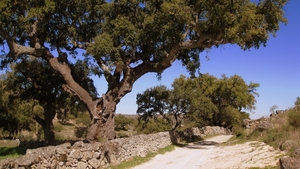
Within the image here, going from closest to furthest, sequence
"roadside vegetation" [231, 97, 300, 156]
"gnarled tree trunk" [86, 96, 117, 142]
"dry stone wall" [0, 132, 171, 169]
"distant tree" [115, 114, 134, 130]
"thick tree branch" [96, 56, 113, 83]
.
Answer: "dry stone wall" [0, 132, 171, 169] < "roadside vegetation" [231, 97, 300, 156] < "gnarled tree trunk" [86, 96, 117, 142] < "thick tree branch" [96, 56, 113, 83] < "distant tree" [115, 114, 134, 130]

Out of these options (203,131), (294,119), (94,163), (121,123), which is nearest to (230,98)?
(203,131)

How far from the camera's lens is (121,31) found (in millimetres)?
17000

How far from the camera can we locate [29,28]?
16.7 meters

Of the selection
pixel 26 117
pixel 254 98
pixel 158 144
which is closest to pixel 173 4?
pixel 158 144

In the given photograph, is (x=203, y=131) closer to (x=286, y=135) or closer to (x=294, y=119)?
(x=294, y=119)

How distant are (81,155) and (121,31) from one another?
777 cm

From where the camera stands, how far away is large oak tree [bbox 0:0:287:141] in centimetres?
1602

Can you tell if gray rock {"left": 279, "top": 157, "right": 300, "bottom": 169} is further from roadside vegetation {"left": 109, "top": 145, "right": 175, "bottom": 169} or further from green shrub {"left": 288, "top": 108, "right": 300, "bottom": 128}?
green shrub {"left": 288, "top": 108, "right": 300, "bottom": 128}

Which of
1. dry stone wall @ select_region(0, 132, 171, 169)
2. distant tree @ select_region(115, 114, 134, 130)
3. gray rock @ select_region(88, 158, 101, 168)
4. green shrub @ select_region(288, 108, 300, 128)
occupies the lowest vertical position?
gray rock @ select_region(88, 158, 101, 168)

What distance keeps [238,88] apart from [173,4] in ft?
120

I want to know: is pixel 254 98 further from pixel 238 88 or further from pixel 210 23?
pixel 210 23

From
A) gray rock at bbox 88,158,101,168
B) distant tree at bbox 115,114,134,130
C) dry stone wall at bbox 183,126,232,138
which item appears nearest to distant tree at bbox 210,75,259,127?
dry stone wall at bbox 183,126,232,138

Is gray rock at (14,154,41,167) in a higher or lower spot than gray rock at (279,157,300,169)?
higher

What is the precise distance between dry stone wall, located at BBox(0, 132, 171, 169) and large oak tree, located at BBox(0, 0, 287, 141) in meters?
1.86
